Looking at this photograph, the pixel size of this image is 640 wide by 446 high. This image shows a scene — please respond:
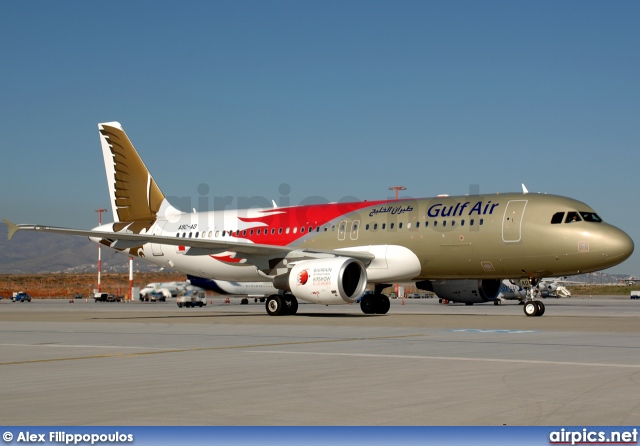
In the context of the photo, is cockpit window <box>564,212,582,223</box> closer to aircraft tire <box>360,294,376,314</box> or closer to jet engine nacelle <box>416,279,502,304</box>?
jet engine nacelle <box>416,279,502,304</box>

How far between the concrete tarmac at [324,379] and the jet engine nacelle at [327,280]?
26.9 ft

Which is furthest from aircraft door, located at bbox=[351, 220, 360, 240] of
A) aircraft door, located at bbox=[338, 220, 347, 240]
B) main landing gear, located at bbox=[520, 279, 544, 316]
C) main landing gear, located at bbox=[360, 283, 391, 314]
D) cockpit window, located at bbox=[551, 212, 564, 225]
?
cockpit window, located at bbox=[551, 212, 564, 225]

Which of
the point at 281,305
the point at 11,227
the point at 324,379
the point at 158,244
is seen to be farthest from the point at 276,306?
the point at 324,379

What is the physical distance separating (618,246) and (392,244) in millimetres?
7972

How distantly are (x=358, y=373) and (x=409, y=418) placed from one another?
11.8 ft

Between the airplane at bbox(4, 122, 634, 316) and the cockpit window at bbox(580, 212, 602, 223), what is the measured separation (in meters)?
0.05

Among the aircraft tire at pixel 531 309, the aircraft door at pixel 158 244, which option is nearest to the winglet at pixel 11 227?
the aircraft door at pixel 158 244

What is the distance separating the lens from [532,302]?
28.0 m

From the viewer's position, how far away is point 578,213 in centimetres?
2722

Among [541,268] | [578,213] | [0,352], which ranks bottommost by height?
[0,352]

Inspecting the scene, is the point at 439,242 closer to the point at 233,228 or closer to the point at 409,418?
the point at 233,228

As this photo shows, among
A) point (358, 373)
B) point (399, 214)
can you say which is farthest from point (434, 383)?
point (399, 214)

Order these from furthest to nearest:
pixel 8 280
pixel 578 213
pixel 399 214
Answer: pixel 8 280 → pixel 399 214 → pixel 578 213

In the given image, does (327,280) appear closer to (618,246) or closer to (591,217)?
(591,217)
